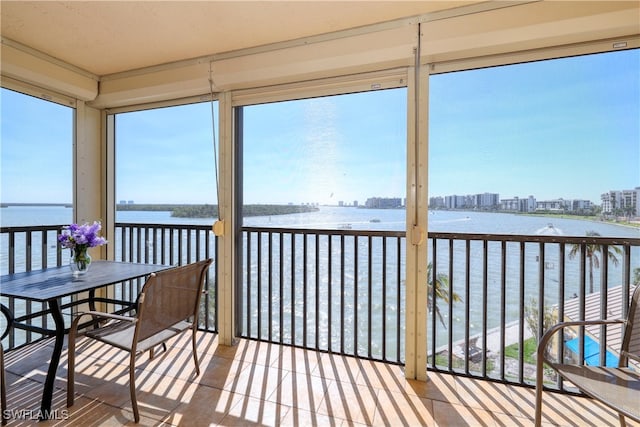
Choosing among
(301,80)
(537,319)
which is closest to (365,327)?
(537,319)

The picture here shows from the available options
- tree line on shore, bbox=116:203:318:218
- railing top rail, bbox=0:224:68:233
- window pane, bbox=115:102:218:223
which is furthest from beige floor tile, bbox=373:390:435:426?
railing top rail, bbox=0:224:68:233

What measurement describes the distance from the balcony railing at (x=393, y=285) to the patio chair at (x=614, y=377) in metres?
0.49

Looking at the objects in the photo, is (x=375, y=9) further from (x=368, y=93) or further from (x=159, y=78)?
(x=159, y=78)

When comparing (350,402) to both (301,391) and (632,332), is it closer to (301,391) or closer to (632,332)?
(301,391)

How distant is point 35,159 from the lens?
2.60 metres

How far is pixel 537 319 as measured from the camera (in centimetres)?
207

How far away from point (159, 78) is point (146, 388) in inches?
93.8

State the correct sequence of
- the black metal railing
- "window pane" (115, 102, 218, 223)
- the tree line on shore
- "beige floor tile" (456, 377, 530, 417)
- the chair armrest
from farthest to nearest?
"window pane" (115, 102, 218, 223) → the tree line on shore → the black metal railing → "beige floor tile" (456, 377, 530, 417) → the chair armrest

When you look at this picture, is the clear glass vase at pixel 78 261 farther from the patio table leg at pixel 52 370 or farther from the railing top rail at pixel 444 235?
the railing top rail at pixel 444 235

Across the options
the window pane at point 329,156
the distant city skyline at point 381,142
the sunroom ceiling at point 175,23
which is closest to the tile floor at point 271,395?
the window pane at point 329,156

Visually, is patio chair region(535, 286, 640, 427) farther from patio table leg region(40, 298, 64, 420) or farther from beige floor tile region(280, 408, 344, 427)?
patio table leg region(40, 298, 64, 420)

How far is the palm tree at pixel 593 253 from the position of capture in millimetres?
1842

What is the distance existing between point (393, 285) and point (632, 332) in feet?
4.30

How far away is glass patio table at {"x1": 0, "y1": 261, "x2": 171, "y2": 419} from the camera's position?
5.50ft
